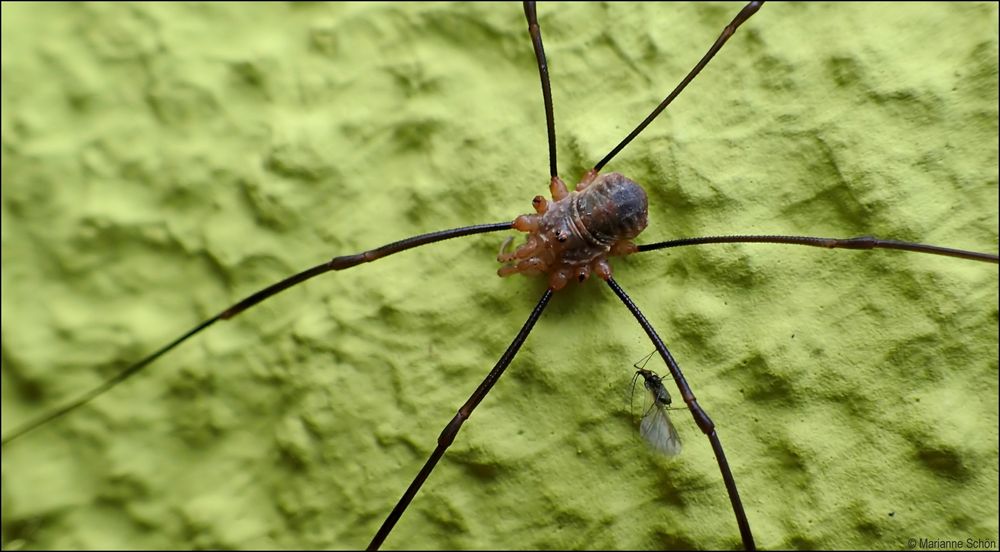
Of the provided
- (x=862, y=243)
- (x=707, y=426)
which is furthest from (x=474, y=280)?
(x=862, y=243)

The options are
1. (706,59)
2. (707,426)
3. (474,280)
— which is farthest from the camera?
(474,280)

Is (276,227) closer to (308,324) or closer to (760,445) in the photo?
(308,324)

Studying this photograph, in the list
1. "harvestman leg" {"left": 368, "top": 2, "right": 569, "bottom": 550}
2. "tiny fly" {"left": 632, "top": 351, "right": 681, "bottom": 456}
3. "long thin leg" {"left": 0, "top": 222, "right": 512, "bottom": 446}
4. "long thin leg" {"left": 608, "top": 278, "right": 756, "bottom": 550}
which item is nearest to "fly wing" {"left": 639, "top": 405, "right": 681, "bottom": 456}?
"tiny fly" {"left": 632, "top": 351, "right": 681, "bottom": 456}

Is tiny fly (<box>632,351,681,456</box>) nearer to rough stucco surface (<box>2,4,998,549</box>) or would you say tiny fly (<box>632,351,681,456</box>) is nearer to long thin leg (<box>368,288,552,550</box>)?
rough stucco surface (<box>2,4,998,549</box>)

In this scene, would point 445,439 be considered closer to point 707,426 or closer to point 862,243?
point 707,426

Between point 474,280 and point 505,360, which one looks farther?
point 474,280

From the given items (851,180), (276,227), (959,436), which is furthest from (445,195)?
(959,436)

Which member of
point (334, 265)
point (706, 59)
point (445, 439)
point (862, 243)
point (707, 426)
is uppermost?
point (706, 59)
